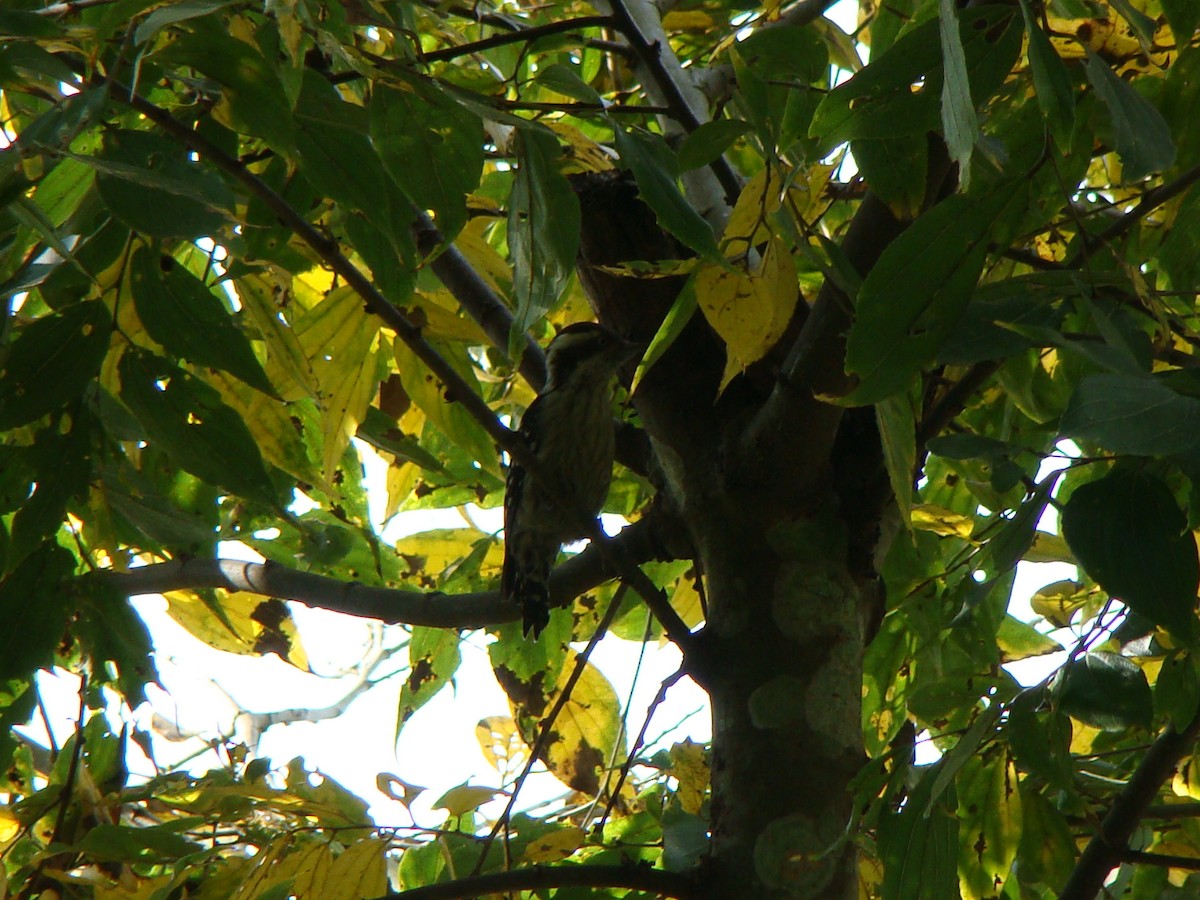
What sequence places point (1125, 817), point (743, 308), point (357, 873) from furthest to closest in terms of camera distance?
point (357, 873), point (1125, 817), point (743, 308)

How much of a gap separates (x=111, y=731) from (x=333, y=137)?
2.21 m

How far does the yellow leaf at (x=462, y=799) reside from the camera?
96.5 inches

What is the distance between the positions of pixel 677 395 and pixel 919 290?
4.06 ft

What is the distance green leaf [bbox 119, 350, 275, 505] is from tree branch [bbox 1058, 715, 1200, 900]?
1.61m

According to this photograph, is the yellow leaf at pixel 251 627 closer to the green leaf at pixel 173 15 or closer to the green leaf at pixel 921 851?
the green leaf at pixel 921 851

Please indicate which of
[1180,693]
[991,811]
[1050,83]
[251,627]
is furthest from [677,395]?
[251,627]

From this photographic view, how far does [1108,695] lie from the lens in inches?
68.7

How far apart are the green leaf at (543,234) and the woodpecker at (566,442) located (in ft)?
7.25

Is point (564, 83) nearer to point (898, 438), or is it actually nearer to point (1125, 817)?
point (898, 438)

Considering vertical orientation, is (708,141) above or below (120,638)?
above

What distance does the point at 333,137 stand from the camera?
1.67 metres

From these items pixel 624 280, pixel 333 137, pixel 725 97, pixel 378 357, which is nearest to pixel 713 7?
pixel 725 97

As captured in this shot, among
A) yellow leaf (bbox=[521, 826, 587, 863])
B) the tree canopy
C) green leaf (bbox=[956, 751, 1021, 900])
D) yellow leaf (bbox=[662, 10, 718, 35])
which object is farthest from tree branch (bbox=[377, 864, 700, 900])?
yellow leaf (bbox=[662, 10, 718, 35])

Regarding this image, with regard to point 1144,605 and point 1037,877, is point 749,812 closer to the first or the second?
point 1037,877
